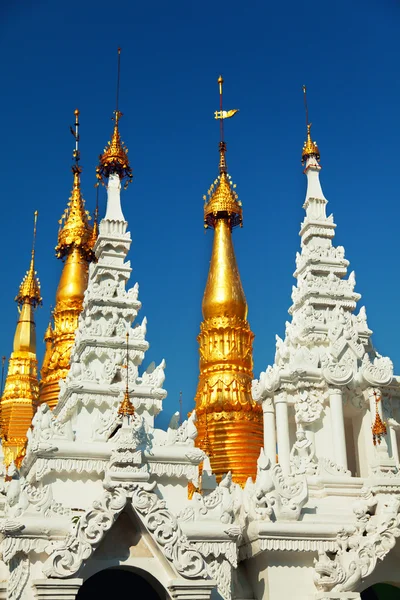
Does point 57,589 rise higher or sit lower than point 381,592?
lower

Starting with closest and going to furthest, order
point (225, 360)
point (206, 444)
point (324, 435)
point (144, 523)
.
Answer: point (144, 523), point (324, 435), point (206, 444), point (225, 360)

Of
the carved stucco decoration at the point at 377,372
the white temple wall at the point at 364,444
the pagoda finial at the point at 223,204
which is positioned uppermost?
the pagoda finial at the point at 223,204

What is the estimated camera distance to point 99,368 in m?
26.3

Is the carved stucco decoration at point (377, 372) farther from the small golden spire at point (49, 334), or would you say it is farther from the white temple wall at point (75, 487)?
the small golden spire at point (49, 334)

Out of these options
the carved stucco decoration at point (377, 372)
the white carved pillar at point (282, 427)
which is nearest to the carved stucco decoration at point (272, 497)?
the white carved pillar at point (282, 427)

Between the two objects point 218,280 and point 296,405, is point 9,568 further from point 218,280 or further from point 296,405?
point 218,280

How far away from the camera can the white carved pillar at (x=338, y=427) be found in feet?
76.1

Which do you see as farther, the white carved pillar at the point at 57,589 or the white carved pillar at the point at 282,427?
the white carved pillar at the point at 282,427

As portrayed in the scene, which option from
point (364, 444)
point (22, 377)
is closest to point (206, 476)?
point (364, 444)

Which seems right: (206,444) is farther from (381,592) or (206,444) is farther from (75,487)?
(381,592)

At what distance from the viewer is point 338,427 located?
23594mm

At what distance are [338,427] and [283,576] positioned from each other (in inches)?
283

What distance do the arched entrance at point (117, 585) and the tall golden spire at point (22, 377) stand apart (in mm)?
25823

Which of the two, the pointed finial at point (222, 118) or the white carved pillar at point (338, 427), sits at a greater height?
the pointed finial at point (222, 118)
